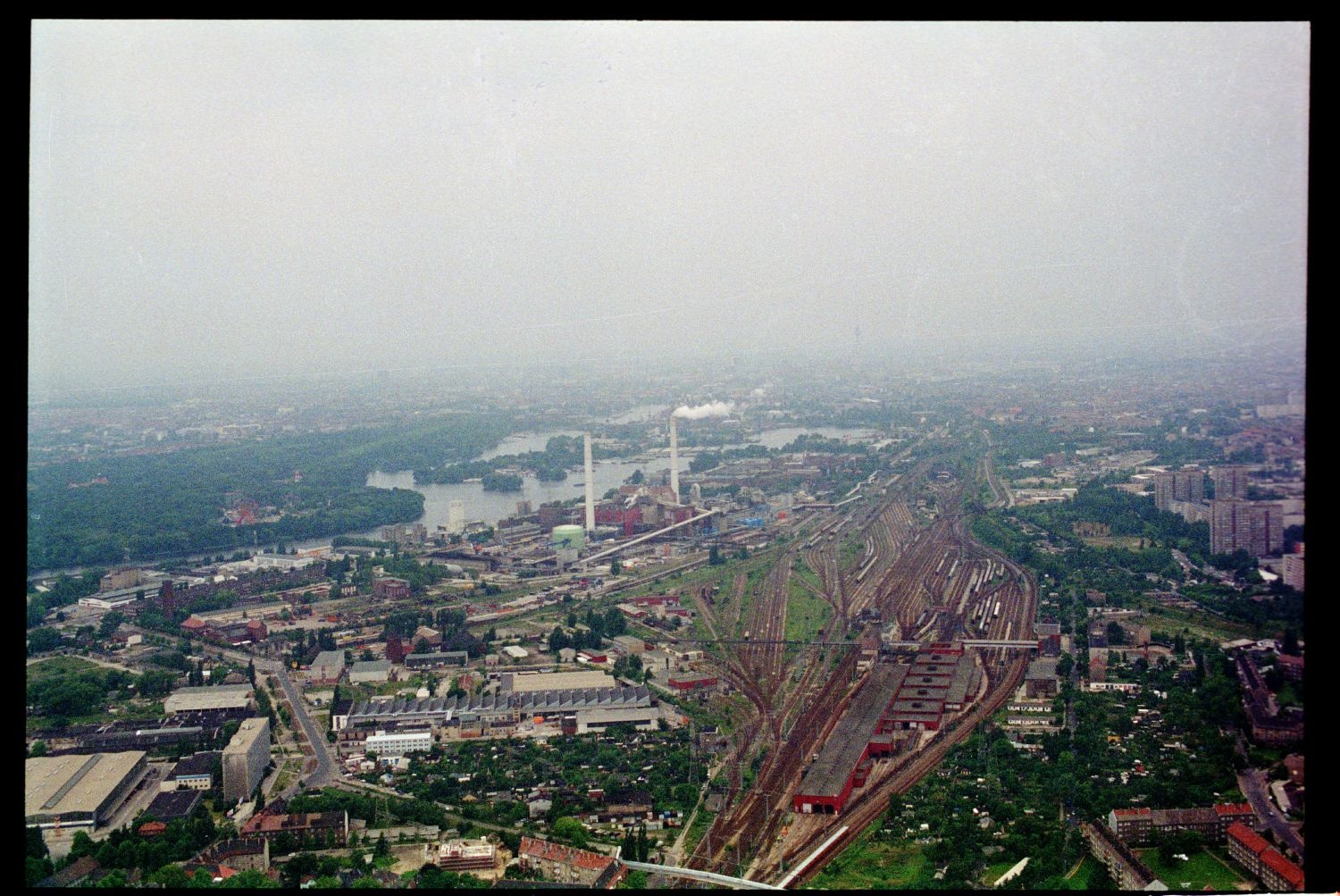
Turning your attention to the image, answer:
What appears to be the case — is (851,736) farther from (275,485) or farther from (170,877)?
(275,485)

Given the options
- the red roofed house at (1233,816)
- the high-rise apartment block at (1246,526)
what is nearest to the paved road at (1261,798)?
the red roofed house at (1233,816)

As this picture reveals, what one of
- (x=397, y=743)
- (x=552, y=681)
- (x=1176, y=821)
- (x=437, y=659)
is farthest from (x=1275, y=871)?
(x=437, y=659)

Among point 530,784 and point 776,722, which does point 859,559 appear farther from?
point 530,784

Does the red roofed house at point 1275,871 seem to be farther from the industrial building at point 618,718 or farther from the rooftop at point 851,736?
the industrial building at point 618,718

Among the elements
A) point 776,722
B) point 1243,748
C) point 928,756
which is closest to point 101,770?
point 776,722

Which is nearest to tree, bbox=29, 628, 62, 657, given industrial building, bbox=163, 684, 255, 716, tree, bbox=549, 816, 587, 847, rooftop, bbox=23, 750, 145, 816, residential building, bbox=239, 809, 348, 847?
rooftop, bbox=23, 750, 145, 816

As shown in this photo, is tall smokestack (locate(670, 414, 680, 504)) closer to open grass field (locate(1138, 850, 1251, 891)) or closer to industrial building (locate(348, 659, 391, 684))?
industrial building (locate(348, 659, 391, 684))
